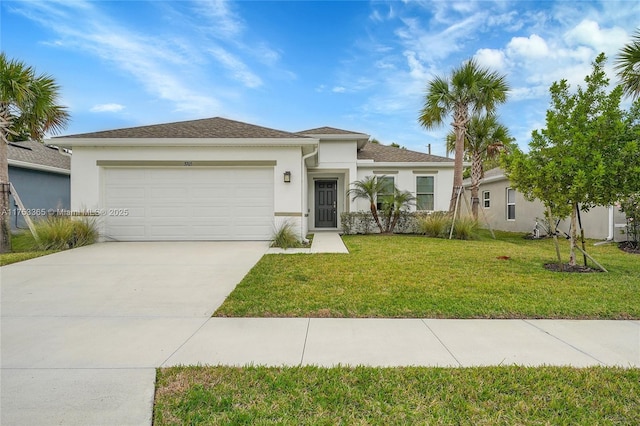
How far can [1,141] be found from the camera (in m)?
9.01

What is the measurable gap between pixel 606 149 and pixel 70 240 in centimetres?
1339

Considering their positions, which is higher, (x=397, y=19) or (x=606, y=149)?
(x=397, y=19)

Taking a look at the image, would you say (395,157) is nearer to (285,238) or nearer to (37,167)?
(285,238)

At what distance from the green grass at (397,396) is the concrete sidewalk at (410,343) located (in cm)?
21

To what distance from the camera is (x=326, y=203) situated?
15766 mm

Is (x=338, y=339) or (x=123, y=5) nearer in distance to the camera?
(x=338, y=339)

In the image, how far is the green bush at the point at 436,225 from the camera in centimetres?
1284

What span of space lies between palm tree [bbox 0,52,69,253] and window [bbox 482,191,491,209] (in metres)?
20.2

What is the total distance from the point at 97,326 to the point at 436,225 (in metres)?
11.7

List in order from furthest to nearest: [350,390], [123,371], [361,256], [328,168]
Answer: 1. [328,168]
2. [361,256]
3. [123,371]
4. [350,390]

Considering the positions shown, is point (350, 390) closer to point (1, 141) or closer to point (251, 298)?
point (251, 298)

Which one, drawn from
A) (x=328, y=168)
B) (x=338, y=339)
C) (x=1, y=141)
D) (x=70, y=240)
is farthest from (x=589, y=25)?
(x=1, y=141)

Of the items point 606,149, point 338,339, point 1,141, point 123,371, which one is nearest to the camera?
point 123,371

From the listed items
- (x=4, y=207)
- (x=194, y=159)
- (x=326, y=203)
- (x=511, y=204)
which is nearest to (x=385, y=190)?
(x=326, y=203)
